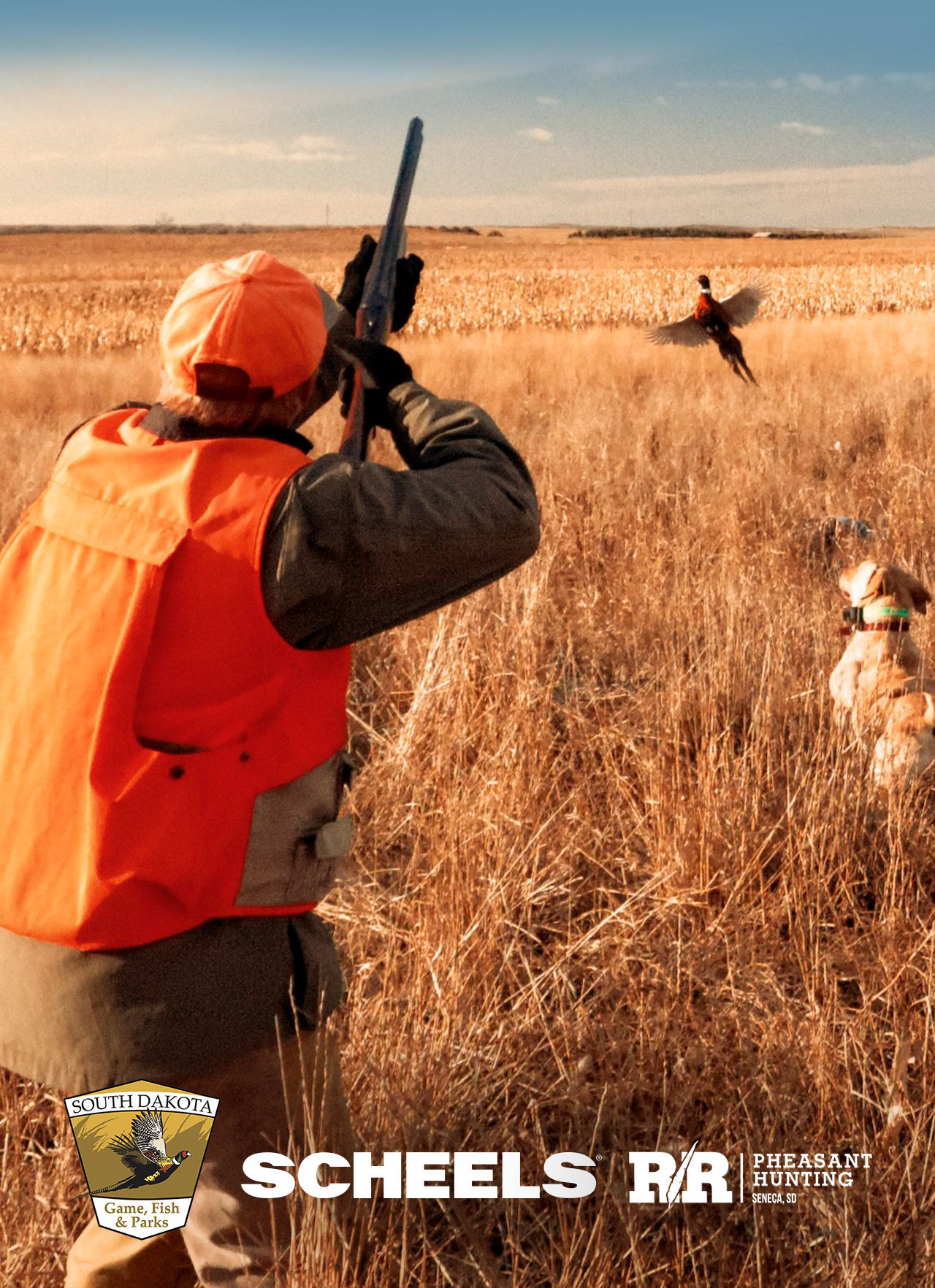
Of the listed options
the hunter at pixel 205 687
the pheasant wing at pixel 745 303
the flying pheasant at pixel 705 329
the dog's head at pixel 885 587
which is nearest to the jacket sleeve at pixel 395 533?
the hunter at pixel 205 687

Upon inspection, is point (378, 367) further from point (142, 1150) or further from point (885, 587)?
point (885, 587)

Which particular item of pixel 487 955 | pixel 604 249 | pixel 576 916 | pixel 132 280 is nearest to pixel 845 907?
pixel 576 916

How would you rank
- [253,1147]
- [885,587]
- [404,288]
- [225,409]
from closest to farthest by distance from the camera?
[225,409] < [253,1147] < [404,288] < [885,587]

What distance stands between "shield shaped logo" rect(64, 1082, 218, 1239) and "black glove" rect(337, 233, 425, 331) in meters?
1.42

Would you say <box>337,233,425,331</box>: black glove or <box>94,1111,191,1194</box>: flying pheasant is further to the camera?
<box>337,233,425,331</box>: black glove

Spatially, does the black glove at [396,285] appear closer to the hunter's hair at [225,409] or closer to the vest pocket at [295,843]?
the hunter's hair at [225,409]

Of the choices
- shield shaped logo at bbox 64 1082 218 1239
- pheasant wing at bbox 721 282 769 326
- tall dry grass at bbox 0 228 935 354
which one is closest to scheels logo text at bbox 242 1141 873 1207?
shield shaped logo at bbox 64 1082 218 1239

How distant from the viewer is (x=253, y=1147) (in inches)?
67.1

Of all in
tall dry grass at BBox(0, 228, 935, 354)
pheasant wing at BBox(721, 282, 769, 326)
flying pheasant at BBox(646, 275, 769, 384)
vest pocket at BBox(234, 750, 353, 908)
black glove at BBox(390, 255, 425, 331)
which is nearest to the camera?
vest pocket at BBox(234, 750, 353, 908)

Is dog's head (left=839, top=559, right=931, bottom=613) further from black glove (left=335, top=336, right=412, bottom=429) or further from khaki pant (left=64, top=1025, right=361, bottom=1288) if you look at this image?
khaki pant (left=64, top=1025, right=361, bottom=1288)

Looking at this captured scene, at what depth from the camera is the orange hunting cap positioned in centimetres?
154

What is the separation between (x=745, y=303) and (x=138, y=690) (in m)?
9.15

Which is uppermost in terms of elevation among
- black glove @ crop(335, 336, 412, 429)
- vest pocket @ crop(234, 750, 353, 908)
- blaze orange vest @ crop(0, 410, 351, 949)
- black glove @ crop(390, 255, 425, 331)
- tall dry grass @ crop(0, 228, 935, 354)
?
tall dry grass @ crop(0, 228, 935, 354)

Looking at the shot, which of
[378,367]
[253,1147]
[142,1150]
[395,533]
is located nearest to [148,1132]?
[142,1150]
